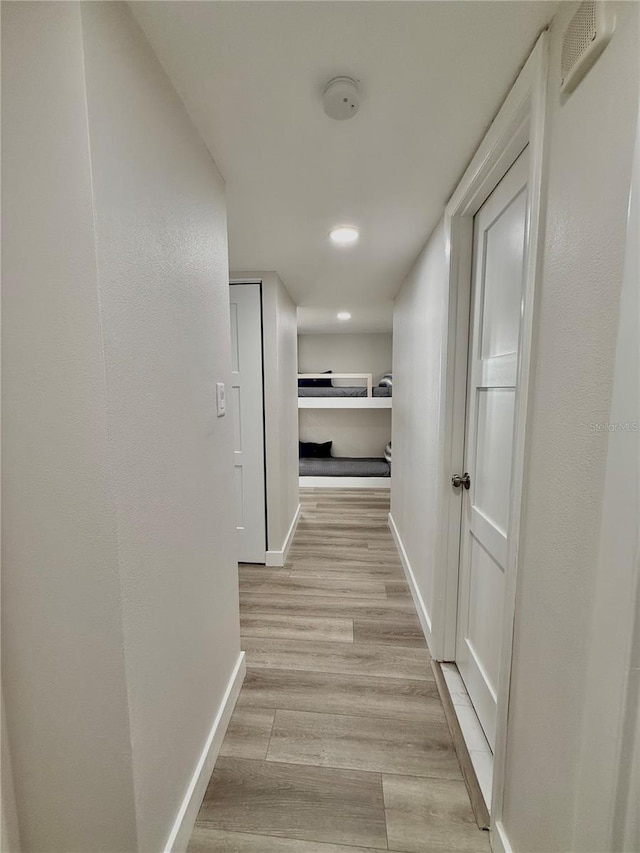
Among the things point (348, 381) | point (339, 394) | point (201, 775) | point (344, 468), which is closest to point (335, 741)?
point (201, 775)

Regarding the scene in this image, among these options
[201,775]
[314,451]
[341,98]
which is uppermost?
[341,98]

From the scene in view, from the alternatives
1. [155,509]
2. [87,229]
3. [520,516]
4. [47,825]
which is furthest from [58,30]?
[47,825]

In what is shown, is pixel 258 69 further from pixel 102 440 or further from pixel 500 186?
pixel 102 440

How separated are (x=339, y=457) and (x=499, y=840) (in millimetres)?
4568

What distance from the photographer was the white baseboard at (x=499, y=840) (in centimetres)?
95

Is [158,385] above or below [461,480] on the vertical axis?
above

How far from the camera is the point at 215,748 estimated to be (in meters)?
1.25

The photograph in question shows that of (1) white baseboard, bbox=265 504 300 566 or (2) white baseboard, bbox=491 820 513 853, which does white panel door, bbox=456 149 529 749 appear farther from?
(1) white baseboard, bbox=265 504 300 566

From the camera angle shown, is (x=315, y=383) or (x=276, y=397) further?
(x=315, y=383)

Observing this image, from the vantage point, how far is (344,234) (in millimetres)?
1846

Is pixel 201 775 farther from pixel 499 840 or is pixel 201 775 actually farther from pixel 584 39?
pixel 584 39

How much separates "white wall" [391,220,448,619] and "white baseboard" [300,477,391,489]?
1647 millimetres

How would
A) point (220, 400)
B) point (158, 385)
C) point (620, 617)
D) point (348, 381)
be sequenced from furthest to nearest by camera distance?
point (348, 381) → point (220, 400) → point (158, 385) → point (620, 617)

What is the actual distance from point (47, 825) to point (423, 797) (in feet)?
3.59
